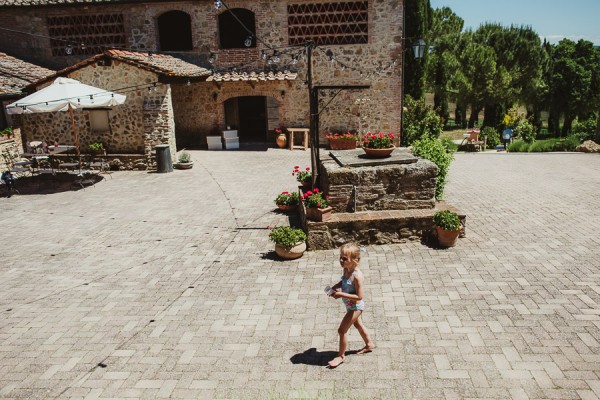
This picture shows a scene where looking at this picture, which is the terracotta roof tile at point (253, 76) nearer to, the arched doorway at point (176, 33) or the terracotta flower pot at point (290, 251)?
the arched doorway at point (176, 33)

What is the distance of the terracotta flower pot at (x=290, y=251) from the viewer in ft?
25.8

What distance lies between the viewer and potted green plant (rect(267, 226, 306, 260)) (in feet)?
25.7

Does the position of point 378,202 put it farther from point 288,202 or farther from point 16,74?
point 16,74

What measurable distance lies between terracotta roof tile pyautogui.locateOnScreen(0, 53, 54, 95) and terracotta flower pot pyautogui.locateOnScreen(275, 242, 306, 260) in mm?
13354

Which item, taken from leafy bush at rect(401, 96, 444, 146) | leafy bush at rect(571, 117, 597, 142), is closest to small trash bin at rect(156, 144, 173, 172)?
leafy bush at rect(401, 96, 444, 146)

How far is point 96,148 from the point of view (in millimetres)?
15648

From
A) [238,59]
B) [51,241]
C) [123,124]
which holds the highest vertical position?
[238,59]

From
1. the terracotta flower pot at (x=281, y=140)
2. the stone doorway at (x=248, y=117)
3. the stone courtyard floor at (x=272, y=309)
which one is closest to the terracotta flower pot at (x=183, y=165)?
the stone courtyard floor at (x=272, y=309)

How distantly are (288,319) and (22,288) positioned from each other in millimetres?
4804

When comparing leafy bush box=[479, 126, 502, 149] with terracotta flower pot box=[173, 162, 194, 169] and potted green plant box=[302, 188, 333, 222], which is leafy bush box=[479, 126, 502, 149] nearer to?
terracotta flower pot box=[173, 162, 194, 169]

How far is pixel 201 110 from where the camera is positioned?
19688 mm

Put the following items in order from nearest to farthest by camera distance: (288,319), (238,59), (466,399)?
(466,399) → (288,319) → (238,59)

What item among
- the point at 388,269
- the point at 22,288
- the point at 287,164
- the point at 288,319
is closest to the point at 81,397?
the point at 288,319

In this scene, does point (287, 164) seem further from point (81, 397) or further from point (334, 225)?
point (81, 397)
